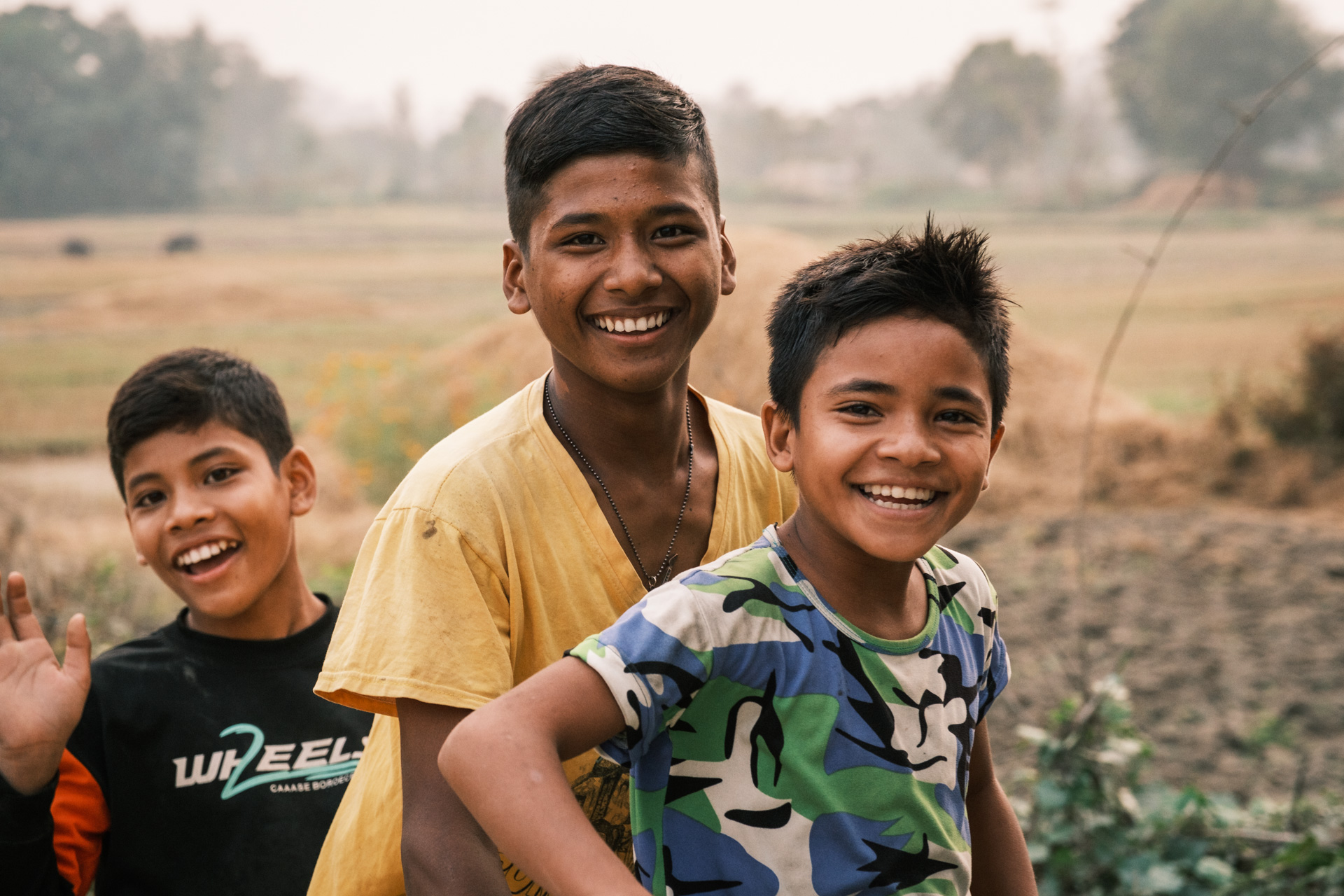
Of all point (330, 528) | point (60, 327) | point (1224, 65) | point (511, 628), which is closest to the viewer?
point (511, 628)

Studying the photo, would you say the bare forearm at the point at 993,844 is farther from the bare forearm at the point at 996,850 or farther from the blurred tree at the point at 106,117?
the blurred tree at the point at 106,117

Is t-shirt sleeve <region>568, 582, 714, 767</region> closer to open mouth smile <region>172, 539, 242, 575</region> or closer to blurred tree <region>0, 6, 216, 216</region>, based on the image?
open mouth smile <region>172, 539, 242, 575</region>

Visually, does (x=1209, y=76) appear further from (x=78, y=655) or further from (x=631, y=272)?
(x=78, y=655)

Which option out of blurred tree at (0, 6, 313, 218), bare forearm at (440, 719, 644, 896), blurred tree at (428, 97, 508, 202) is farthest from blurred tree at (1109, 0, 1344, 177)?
bare forearm at (440, 719, 644, 896)

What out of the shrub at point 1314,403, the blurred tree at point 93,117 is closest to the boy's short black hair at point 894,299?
the shrub at point 1314,403

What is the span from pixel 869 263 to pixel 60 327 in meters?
17.8

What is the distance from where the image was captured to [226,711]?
83.6 inches

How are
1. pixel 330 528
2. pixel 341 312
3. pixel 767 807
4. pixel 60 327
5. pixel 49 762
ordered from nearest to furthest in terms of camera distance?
1. pixel 767 807
2. pixel 49 762
3. pixel 330 528
4. pixel 60 327
5. pixel 341 312

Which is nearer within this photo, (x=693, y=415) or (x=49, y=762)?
(x=49, y=762)

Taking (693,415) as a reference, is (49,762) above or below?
below

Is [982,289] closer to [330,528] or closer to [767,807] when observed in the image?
[767,807]

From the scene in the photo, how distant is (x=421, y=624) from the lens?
150cm

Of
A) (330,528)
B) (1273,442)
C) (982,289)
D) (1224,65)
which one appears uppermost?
(1224,65)

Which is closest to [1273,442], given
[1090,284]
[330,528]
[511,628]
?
[330,528]
